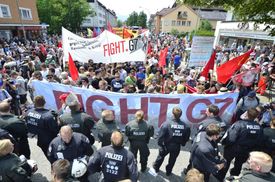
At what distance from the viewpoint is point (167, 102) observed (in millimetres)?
6211

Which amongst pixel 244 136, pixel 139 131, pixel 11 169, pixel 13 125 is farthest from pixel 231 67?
pixel 11 169

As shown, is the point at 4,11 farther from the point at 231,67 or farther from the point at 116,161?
the point at 116,161

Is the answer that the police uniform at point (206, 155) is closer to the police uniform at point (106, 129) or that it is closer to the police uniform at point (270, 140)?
the police uniform at point (270, 140)

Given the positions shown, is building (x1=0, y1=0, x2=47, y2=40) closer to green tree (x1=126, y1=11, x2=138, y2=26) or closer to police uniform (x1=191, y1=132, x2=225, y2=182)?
police uniform (x1=191, y1=132, x2=225, y2=182)

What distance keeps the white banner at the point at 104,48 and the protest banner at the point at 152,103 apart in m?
2.98

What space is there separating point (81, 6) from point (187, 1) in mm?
49543

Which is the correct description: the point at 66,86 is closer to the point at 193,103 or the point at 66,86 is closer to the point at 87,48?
the point at 87,48

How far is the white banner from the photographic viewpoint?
29.8 ft

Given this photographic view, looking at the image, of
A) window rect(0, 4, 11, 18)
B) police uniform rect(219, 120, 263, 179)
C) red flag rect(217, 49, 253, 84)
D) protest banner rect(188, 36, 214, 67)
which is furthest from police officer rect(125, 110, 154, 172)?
window rect(0, 4, 11, 18)

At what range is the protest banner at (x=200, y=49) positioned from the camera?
29.0 feet


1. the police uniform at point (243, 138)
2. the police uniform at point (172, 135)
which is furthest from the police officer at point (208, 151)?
the police uniform at point (243, 138)

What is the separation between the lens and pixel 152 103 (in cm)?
627

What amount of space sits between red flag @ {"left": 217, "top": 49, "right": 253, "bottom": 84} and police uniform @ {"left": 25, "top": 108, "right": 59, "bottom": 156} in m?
5.42

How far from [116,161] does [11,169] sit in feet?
5.06
